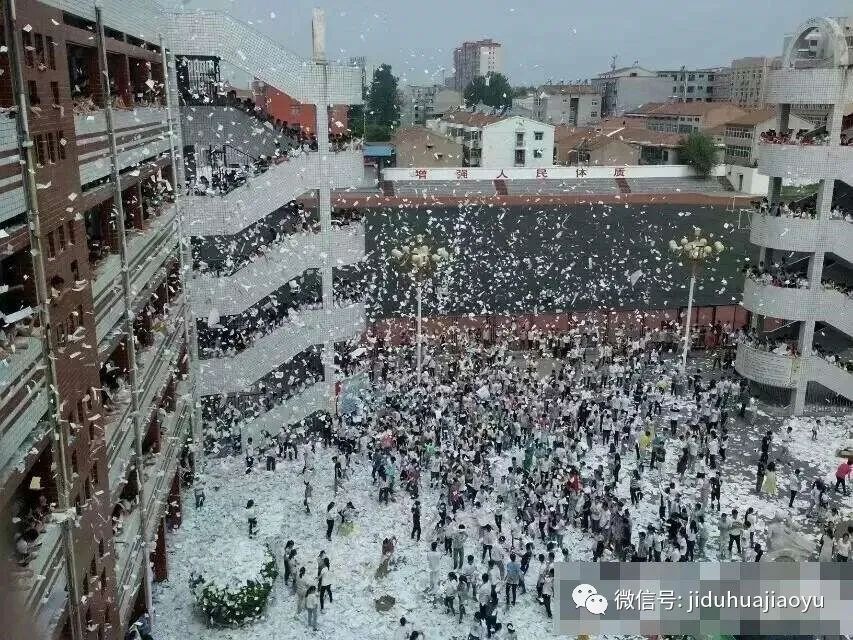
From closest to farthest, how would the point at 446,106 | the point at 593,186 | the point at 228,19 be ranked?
1. the point at 228,19
2. the point at 593,186
3. the point at 446,106

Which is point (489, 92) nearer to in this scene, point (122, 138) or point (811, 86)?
point (811, 86)

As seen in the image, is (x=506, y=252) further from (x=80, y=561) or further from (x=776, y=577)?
(x=80, y=561)

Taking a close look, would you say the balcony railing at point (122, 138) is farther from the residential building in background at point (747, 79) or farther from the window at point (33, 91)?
the residential building in background at point (747, 79)

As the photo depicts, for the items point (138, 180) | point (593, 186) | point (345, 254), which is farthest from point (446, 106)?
point (138, 180)

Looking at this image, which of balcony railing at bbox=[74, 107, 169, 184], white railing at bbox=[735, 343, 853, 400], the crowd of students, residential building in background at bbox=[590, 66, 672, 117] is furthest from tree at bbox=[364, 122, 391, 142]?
balcony railing at bbox=[74, 107, 169, 184]

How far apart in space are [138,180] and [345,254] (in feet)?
17.4

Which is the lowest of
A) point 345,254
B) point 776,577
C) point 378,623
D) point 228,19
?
point 378,623

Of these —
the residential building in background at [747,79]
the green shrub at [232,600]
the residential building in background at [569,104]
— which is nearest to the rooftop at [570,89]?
the residential building in background at [569,104]

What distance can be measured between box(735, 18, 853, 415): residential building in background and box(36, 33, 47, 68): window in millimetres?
15599

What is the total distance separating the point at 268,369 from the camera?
15164 millimetres

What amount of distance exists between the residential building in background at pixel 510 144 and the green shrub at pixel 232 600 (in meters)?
26.3

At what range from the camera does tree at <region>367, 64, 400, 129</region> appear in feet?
158

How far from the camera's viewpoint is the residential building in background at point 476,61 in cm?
5475

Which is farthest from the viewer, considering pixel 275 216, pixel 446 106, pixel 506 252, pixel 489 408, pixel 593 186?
pixel 446 106
